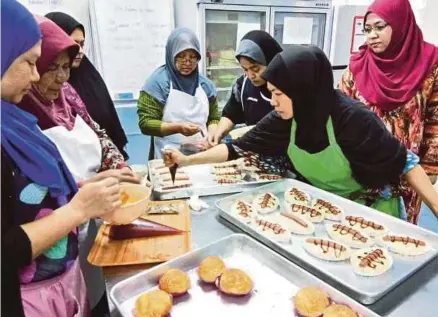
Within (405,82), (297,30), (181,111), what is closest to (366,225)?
(405,82)

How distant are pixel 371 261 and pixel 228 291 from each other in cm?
38

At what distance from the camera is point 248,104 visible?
7.09ft

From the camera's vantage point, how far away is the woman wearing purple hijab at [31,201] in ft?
2.38

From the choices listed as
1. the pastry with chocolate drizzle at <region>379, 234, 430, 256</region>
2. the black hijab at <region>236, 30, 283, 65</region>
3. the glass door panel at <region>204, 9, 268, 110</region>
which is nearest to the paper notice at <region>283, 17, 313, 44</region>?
the glass door panel at <region>204, 9, 268, 110</region>

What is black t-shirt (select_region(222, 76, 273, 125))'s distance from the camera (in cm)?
208

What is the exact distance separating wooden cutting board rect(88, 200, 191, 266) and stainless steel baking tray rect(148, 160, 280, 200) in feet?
0.87

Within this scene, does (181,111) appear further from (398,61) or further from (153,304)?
(153,304)

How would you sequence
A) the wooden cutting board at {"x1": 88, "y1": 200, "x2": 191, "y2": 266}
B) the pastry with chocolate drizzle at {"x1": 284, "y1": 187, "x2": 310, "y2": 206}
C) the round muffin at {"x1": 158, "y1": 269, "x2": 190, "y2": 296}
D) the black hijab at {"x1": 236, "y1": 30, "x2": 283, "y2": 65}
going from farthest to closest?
1. the black hijab at {"x1": 236, "y1": 30, "x2": 283, "y2": 65}
2. the pastry with chocolate drizzle at {"x1": 284, "y1": 187, "x2": 310, "y2": 206}
3. the wooden cutting board at {"x1": 88, "y1": 200, "x2": 191, "y2": 266}
4. the round muffin at {"x1": 158, "y1": 269, "x2": 190, "y2": 296}

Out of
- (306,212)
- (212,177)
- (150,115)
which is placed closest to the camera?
(306,212)

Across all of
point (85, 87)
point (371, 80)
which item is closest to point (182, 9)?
point (85, 87)

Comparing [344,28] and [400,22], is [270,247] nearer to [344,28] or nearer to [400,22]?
[400,22]

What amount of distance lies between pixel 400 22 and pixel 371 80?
1.04 ft

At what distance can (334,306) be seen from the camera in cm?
77

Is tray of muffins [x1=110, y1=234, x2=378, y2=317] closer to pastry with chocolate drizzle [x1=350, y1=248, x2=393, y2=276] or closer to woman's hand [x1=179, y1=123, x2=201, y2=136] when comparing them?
pastry with chocolate drizzle [x1=350, y1=248, x2=393, y2=276]
